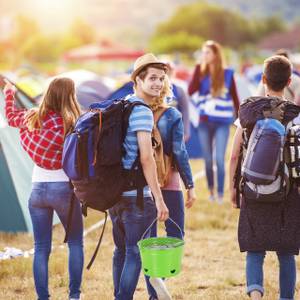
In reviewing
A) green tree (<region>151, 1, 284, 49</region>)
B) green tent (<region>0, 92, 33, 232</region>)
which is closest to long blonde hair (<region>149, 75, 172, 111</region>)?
green tent (<region>0, 92, 33, 232</region>)

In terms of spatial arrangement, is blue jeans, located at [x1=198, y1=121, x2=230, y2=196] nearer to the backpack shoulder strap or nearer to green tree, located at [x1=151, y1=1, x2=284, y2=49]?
the backpack shoulder strap

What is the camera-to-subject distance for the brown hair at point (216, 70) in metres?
7.67

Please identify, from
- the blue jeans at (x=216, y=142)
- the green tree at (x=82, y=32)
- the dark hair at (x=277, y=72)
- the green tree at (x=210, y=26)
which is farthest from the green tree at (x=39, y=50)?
the dark hair at (x=277, y=72)

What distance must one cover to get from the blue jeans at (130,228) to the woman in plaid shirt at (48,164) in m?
0.52

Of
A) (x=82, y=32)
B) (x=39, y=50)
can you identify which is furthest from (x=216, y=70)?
(x=82, y=32)

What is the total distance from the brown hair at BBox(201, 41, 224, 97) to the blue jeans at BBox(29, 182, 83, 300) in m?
3.78

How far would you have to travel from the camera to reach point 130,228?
12.4 ft

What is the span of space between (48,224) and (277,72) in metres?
1.66

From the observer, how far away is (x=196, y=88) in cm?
805

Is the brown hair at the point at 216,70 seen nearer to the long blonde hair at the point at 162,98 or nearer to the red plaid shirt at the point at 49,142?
the long blonde hair at the point at 162,98

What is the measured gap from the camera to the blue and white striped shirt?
3637 mm

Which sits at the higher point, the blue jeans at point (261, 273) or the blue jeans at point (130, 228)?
the blue jeans at point (130, 228)

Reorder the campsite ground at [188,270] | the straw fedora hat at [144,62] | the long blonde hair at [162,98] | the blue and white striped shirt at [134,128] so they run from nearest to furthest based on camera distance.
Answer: the blue and white striped shirt at [134,128] → the straw fedora hat at [144,62] → the long blonde hair at [162,98] → the campsite ground at [188,270]

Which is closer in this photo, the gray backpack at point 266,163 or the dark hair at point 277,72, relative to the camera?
the gray backpack at point 266,163
